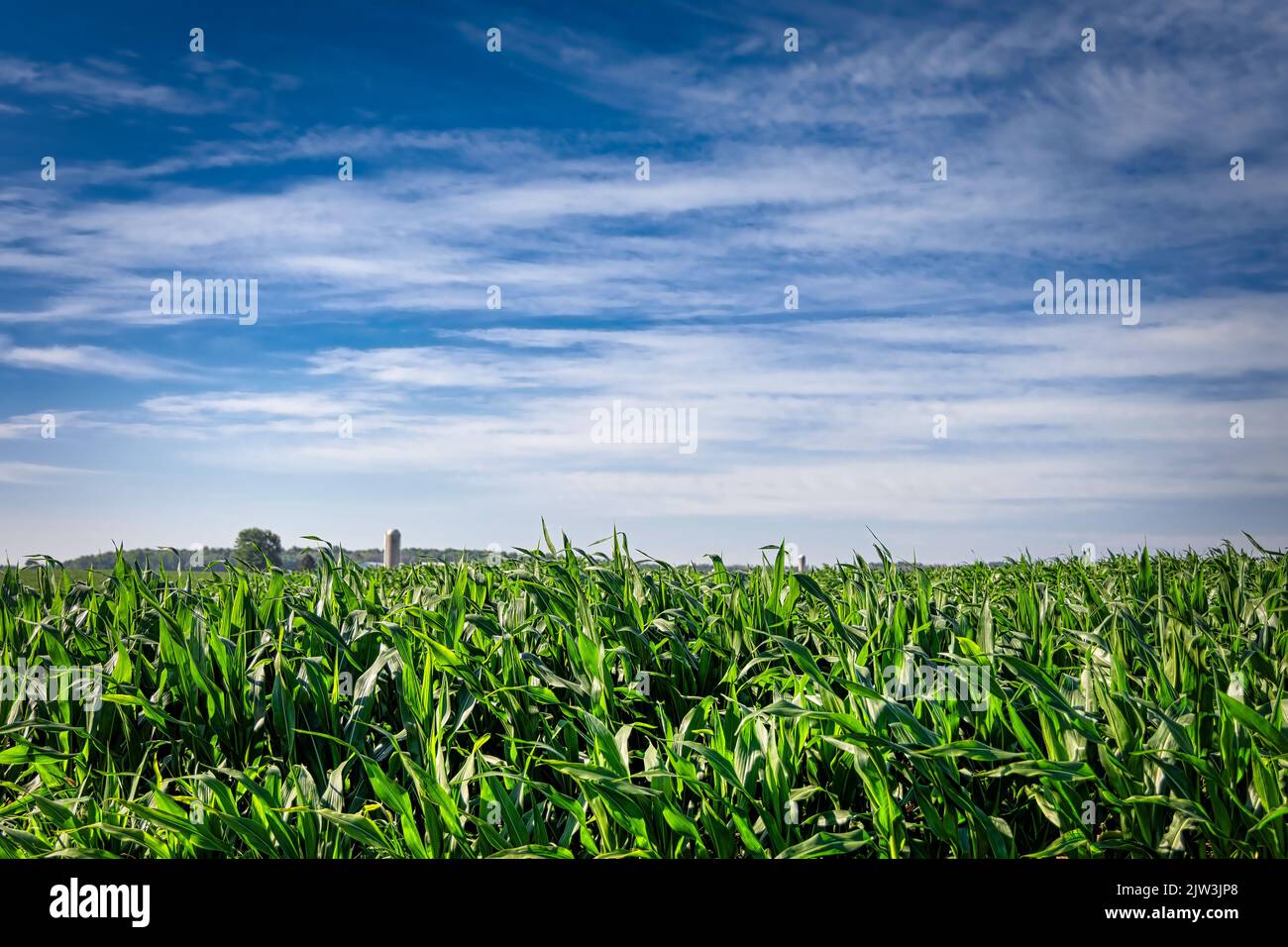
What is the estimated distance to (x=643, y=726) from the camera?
252 centimetres

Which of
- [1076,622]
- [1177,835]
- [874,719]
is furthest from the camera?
[1076,622]

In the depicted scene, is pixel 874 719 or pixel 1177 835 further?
pixel 874 719

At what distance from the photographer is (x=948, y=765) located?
2145 millimetres

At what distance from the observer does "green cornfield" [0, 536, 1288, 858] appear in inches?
83.6

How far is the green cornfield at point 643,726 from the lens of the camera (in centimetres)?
212

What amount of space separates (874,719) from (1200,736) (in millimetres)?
946
